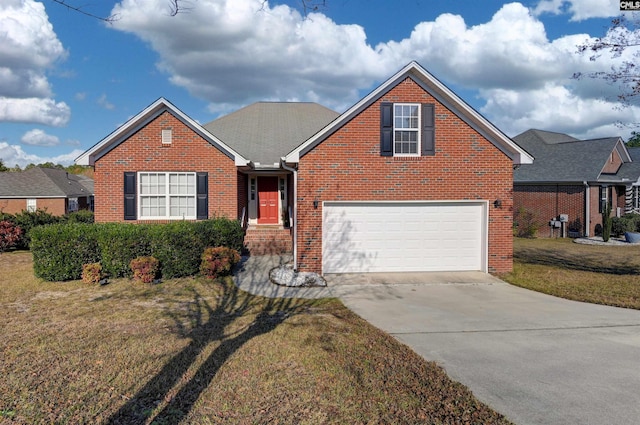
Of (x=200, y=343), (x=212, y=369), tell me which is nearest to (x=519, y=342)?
(x=212, y=369)

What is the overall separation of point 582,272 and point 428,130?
A: 21.1 ft

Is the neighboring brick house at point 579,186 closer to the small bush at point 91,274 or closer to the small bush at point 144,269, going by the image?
the small bush at point 144,269

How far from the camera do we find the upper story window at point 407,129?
11773 millimetres

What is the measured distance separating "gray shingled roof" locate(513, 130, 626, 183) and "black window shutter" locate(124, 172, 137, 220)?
68.3ft

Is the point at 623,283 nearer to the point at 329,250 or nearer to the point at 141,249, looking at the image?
the point at 329,250

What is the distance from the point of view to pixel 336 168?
38.3 ft

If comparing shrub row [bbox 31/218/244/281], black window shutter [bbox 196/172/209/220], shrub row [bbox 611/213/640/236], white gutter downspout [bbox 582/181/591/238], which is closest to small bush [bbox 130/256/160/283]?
shrub row [bbox 31/218/244/281]

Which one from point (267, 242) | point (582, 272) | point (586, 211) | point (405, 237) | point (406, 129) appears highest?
point (406, 129)

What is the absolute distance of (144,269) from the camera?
10492 millimetres

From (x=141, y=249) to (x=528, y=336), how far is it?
9197 mm

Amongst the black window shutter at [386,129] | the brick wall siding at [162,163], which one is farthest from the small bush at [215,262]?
the black window shutter at [386,129]

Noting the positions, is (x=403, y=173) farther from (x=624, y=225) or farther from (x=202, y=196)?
(x=624, y=225)

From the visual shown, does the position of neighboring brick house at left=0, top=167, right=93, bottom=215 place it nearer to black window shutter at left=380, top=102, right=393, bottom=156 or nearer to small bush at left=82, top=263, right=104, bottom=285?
small bush at left=82, top=263, right=104, bottom=285

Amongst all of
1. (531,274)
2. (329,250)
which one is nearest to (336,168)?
(329,250)
